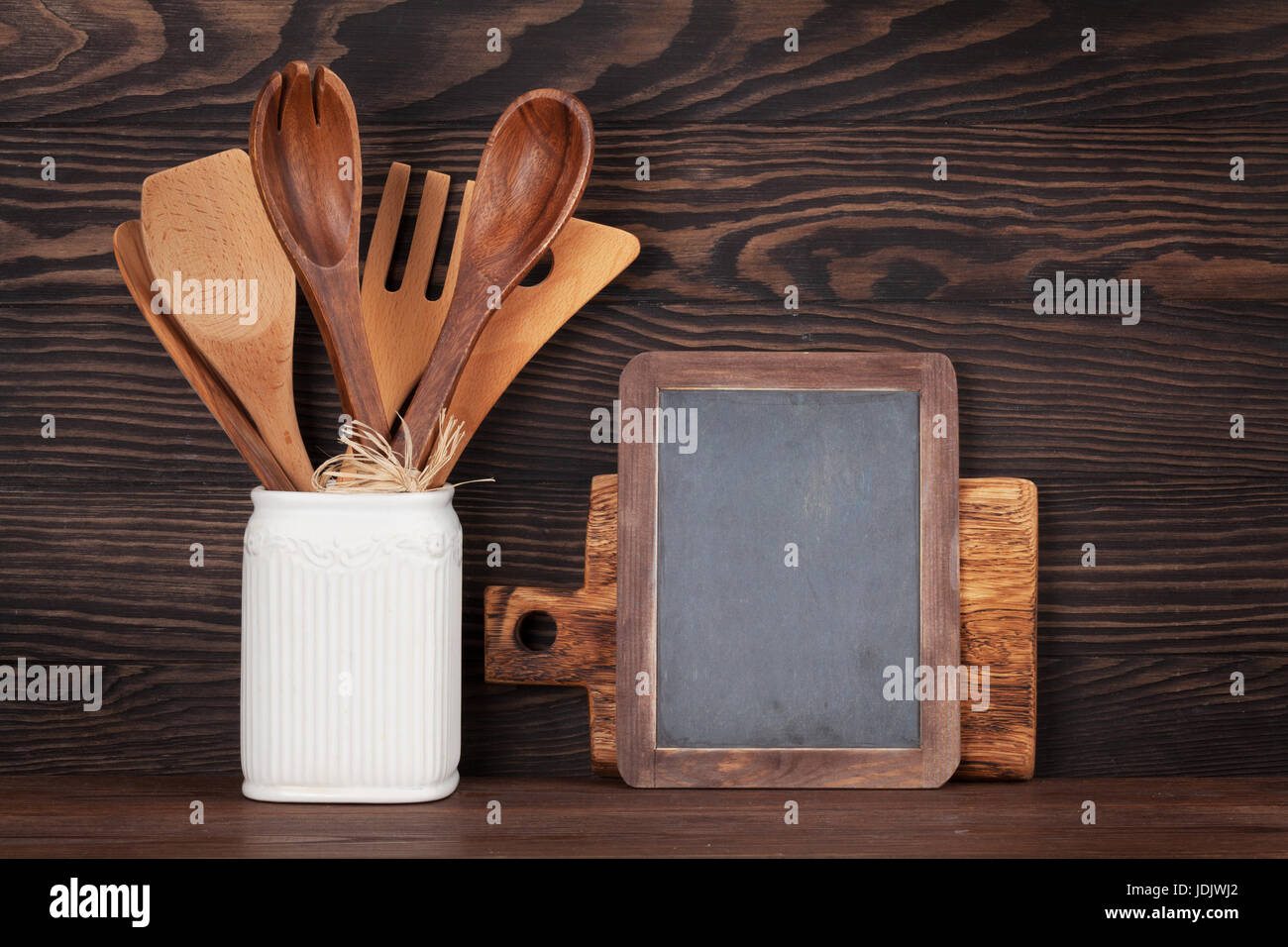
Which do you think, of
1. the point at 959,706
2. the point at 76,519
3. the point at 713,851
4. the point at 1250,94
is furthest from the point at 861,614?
the point at 76,519

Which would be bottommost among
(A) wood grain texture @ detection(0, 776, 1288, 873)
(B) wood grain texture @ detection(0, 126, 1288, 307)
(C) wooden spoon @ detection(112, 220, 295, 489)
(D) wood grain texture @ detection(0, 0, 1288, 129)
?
(A) wood grain texture @ detection(0, 776, 1288, 873)

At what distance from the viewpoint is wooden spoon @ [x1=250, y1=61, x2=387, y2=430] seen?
77 centimetres

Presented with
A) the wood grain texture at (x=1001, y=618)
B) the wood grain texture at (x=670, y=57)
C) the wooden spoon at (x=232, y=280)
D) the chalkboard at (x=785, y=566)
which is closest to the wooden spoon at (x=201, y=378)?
the wooden spoon at (x=232, y=280)

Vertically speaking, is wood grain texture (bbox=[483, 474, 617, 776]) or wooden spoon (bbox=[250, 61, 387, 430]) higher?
wooden spoon (bbox=[250, 61, 387, 430])

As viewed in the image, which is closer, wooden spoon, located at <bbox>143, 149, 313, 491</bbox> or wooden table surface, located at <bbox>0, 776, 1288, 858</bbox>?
wooden table surface, located at <bbox>0, 776, 1288, 858</bbox>

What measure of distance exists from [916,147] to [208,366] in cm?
57

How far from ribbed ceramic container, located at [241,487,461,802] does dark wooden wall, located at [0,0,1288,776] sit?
0.11m

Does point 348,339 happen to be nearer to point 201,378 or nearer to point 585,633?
point 201,378

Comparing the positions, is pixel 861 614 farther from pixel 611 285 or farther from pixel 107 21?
pixel 107 21

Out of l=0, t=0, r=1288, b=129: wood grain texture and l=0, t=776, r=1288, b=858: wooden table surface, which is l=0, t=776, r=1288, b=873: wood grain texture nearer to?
l=0, t=776, r=1288, b=858: wooden table surface

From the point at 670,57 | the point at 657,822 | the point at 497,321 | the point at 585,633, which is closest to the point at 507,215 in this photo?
the point at 497,321

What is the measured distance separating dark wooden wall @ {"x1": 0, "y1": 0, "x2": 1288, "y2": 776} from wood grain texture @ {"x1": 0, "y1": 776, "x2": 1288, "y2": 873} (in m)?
0.07

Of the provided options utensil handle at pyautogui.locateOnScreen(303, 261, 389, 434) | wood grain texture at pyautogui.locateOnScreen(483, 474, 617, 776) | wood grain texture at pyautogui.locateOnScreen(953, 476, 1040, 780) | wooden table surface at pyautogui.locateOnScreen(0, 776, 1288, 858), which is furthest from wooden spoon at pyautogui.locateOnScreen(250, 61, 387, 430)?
wood grain texture at pyautogui.locateOnScreen(953, 476, 1040, 780)

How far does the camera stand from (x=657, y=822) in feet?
2.44
